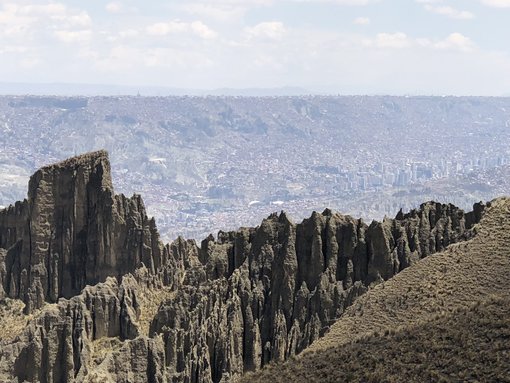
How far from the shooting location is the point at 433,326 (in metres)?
59.0

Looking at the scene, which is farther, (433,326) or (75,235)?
(75,235)

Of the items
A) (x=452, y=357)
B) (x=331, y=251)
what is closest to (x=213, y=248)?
(x=331, y=251)

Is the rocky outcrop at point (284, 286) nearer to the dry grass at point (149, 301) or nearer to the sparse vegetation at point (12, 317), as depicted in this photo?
the dry grass at point (149, 301)

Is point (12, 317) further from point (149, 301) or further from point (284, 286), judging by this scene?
point (284, 286)

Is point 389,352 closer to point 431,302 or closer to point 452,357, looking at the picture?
point 452,357

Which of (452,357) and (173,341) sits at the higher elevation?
(452,357)

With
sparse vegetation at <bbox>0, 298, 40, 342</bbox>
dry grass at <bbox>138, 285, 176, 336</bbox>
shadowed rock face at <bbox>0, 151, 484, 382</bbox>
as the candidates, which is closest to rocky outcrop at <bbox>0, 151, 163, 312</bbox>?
sparse vegetation at <bbox>0, 298, 40, 342</bbox>

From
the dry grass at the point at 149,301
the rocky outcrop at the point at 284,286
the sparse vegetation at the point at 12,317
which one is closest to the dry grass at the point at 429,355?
the rocky outcrop at the point at 284,286

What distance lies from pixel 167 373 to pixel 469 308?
2542 centimetres

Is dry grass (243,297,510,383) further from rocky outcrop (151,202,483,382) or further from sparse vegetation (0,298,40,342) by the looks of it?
sparse vegetation (0,298,40,342)

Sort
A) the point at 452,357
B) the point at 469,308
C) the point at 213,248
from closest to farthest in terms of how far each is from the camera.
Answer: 1. the point at 452,357
2. the point at 469,308
3. the point at 213,248

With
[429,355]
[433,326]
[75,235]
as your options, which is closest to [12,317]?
[75,235]

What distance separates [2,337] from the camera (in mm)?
88125

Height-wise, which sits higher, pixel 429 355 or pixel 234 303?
pixel 429 355
